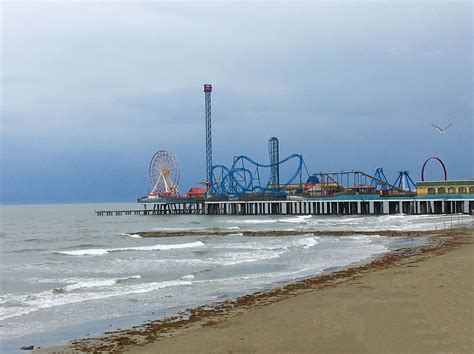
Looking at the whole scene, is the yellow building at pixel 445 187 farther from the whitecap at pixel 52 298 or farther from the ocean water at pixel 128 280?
the whitecap at pixel 52 298

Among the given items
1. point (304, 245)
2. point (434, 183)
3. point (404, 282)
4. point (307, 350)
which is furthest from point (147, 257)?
point (434, 183)

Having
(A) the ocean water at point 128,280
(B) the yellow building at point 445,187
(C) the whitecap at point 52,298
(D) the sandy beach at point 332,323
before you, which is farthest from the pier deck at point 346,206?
(D) the sandy beach at point 332,323

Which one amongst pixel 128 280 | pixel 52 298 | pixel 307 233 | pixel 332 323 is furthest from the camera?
pixel 307 233

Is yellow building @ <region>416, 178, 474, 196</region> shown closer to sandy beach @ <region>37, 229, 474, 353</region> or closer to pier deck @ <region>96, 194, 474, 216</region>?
pier deck @ <region>96, 194, 474, 216</region>

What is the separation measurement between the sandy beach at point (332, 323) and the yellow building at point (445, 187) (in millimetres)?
54353

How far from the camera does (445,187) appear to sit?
65.1m

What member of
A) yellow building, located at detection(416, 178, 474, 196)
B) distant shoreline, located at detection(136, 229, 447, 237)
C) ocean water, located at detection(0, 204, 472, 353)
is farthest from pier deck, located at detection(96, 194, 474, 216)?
ocean water, located at detection(0, 204, 472, 353)

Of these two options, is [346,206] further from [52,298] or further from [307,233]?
[52,298]

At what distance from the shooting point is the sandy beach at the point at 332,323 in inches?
292

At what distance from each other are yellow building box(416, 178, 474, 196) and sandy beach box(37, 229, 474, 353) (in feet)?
178

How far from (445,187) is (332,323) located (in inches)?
2403

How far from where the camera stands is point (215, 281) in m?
16.2

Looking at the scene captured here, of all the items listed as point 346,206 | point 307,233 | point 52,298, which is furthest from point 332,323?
point 346,206

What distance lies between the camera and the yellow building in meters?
63.7
